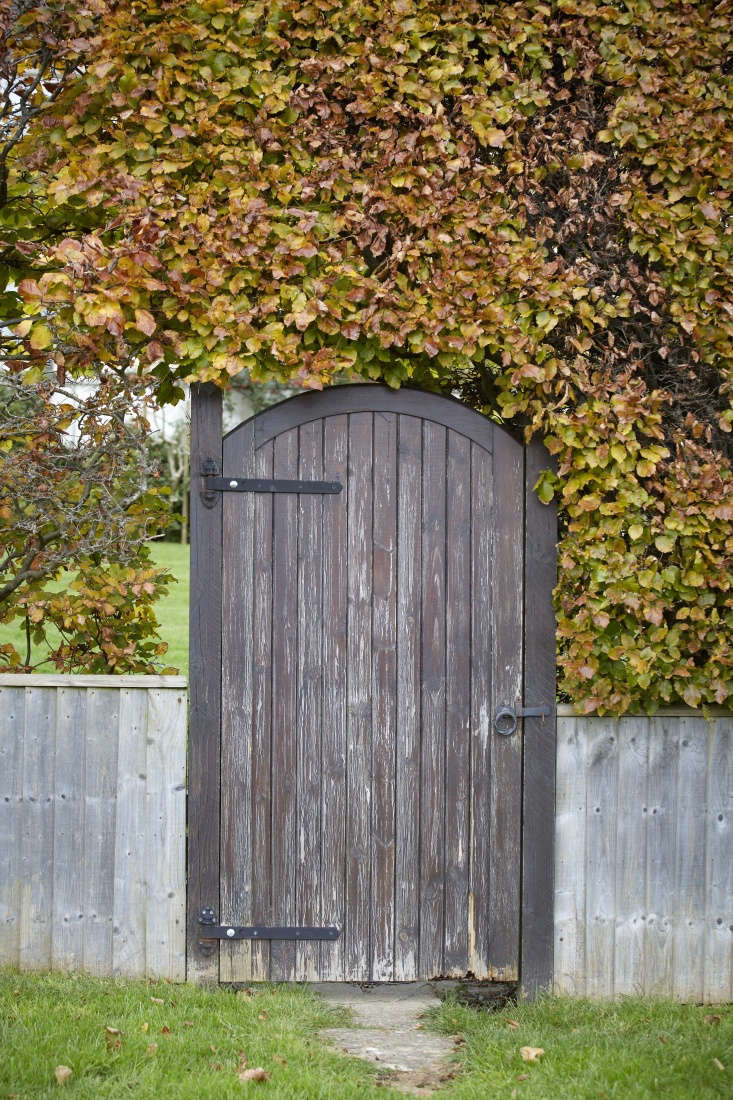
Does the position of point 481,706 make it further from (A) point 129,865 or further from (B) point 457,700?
(A) point 129,865

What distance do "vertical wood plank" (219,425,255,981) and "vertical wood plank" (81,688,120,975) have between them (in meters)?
0.43

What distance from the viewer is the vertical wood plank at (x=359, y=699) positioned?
3.83 m

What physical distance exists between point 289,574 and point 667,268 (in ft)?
6.23

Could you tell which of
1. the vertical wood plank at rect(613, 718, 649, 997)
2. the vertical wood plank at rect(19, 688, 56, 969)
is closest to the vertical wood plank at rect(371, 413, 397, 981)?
the vertical wood plank at rect(613, 718, 649, 997)

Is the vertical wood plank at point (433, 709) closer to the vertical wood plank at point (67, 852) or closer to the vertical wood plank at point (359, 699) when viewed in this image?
the vertical wood plank at point (359, 699)

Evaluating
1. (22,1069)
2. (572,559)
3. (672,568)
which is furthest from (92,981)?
(672,568)

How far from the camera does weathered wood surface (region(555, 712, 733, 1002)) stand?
151 inches

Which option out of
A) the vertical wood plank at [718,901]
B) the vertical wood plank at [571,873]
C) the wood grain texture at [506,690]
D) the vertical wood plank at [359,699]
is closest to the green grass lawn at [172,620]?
the vertical wood plank at [359,699]

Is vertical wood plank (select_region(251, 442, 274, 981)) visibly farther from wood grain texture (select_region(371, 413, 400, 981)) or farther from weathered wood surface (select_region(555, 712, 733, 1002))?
weathered wood surface (select_region(555, 712, 733, 1002))

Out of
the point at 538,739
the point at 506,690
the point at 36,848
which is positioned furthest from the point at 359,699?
the point at 36,848

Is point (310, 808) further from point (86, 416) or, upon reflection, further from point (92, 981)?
point (86, 416)

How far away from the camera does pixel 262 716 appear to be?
12.5 feet

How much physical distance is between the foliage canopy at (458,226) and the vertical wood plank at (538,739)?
0.09 m

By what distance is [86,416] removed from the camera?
150 inches
